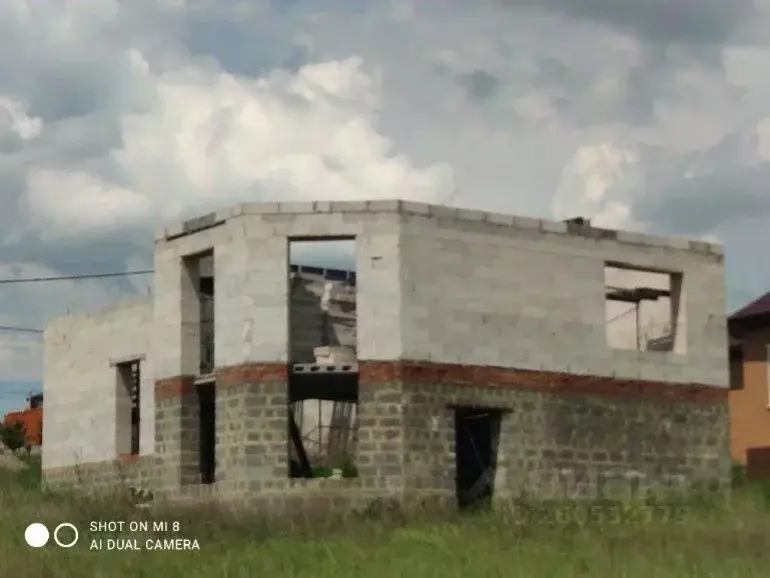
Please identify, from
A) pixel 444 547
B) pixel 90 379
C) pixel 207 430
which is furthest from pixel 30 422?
pixel 444 547

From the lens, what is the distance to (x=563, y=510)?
20.9 meters

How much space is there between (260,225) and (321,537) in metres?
5.92

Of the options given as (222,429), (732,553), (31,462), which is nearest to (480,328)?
(222,429)

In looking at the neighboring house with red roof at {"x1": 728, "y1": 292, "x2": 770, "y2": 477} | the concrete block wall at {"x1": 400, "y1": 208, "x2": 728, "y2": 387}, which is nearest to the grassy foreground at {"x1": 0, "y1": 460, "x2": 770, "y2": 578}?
the concrete block wall at {"x1": 400, "y1": 208, "x2": 728, "y2": 387}

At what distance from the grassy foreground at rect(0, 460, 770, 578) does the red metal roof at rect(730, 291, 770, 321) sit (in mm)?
8052

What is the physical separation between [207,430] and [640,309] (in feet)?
32.6

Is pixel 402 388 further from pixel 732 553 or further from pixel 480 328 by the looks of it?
pixel 732 553

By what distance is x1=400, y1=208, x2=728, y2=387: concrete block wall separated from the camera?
21.5m

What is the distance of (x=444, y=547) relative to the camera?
15758 millimetres

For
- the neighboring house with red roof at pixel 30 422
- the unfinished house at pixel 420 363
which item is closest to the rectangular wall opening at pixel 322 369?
the unfinished house at pixel 420 363

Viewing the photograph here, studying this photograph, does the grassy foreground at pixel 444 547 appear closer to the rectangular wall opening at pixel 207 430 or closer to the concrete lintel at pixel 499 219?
the rectangular wall opening at pixel 207 430

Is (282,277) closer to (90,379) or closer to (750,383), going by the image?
(90,379)

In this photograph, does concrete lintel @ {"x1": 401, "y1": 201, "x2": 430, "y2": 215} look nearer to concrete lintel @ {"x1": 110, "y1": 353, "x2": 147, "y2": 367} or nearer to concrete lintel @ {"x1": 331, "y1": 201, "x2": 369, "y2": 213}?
concrete lintel @ {"x1": 331, "y1": 201, "x2": 369, "y2": 213}

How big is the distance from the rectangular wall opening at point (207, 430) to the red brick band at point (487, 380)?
385 mm
